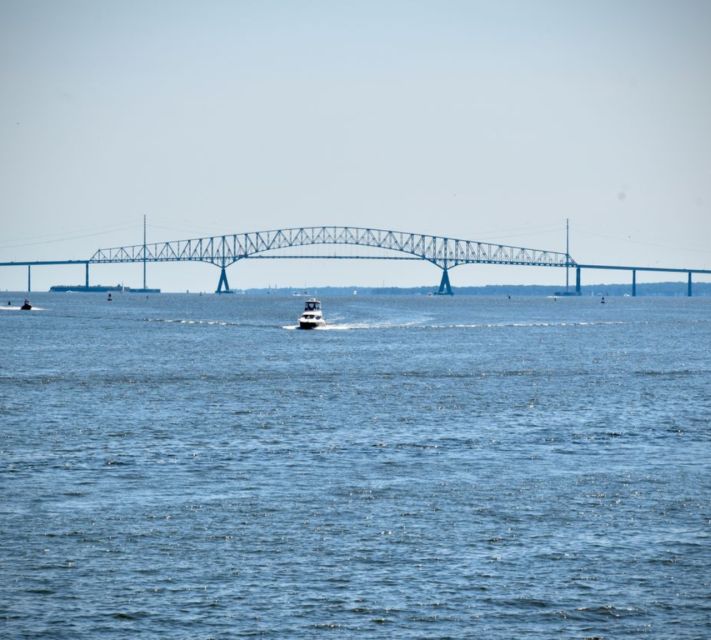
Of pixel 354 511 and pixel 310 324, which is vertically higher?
pixel 310 324

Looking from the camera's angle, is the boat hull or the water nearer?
the water

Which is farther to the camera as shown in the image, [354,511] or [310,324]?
[310,324]

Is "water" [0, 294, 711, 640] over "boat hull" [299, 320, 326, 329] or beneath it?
beneath

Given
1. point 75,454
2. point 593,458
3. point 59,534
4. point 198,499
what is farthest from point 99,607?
point 593,458

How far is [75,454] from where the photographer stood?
42.7 m

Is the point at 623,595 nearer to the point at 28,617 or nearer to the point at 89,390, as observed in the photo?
the point at 28,617

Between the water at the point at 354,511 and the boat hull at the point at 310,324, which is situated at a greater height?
the boat hull at the point at 310,324

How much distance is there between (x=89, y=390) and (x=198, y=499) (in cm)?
3590

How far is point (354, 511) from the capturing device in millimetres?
33250

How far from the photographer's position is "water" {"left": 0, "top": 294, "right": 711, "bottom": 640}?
24.8m

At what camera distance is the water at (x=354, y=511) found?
81.5 feet

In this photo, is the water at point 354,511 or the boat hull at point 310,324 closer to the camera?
the water at point 354,511

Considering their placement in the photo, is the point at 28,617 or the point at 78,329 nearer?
the point at 28,617

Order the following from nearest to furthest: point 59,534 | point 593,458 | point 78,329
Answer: point 59,534
point 593,458
point 78,329
